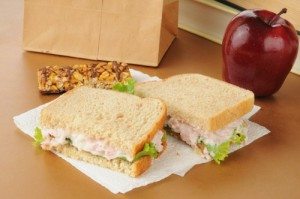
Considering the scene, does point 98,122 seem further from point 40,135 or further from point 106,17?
point 106,17

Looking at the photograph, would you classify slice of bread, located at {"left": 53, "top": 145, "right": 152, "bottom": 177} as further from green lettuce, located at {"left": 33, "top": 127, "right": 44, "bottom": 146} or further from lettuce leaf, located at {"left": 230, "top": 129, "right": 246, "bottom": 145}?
lettuce leaf, located at {"left": 230, "top": 129, "right": 246, "bottom": 145}

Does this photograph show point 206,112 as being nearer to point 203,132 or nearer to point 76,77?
point 203,132

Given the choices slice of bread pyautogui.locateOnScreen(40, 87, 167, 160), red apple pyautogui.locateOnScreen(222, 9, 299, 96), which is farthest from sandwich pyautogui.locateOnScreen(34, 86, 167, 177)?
red apple pyautogui.locateOnScreen(222, 9, 299, 96)

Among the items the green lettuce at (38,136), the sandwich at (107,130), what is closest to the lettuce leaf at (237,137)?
the sandwich at (107,130)

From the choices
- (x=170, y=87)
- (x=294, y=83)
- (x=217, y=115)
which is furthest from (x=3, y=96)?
(x=294, y=83)

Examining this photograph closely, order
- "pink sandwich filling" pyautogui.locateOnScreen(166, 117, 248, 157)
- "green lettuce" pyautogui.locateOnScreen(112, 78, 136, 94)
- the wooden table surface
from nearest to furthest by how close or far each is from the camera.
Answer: the wooden table surface → "pink sandwich filling" pyautogui.locateOnScreen(166, 117, 248, 157) → "green lettuce" pyautogui.locateOnScreen(112, 78, 136, 94)

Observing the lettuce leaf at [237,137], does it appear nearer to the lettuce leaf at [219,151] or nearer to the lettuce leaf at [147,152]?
the lettuce leaf at [219,151]

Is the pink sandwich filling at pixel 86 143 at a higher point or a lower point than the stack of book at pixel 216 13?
lower
